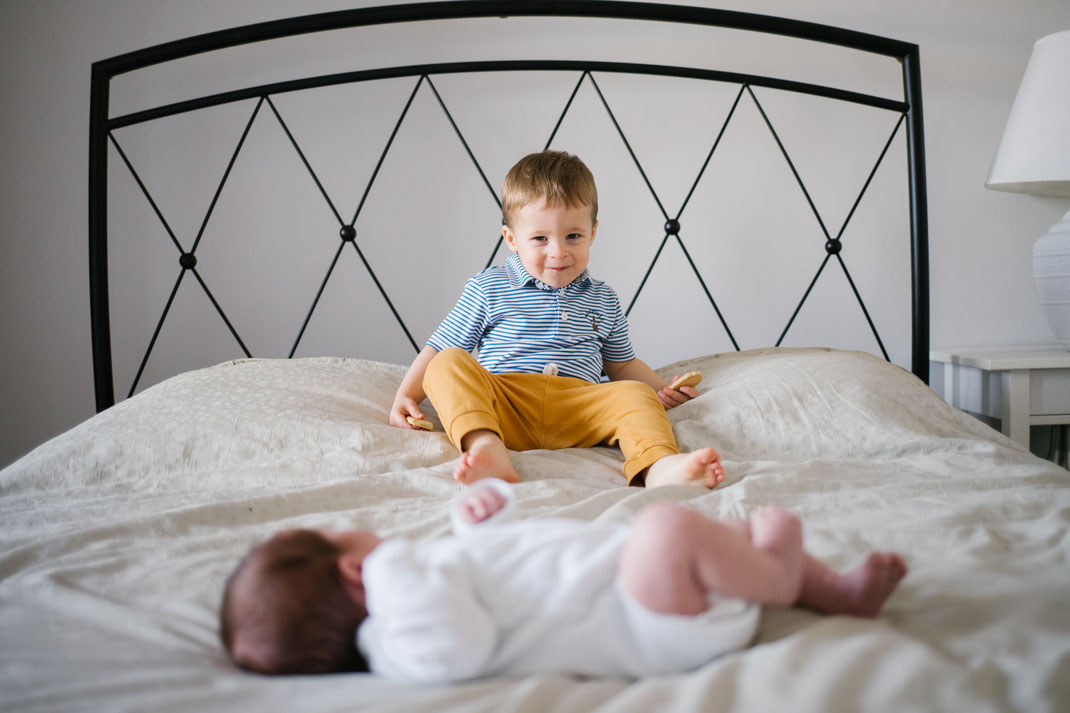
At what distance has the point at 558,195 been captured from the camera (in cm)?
136

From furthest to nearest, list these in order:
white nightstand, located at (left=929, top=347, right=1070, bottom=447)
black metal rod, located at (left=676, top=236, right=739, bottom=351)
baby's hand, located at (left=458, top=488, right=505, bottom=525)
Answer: black metal rod, located at (left=676, top=236, right=739, bottom=351) → white nightstand, located at (left=929, top=347, right=1070, bottom=447) → baby's hand, located at (left=458, top=488, right=505, bottom=525)

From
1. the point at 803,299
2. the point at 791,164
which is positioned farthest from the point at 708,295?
the point at 791,164

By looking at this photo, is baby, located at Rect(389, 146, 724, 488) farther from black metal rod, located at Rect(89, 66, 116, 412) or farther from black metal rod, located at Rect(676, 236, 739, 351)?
black metal rod, located at Rect(89, 66, 116, 412)

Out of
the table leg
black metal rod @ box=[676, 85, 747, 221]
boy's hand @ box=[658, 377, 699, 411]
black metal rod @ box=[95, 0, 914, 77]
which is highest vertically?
black metal rod @ box=[95, 0, 914, 77]

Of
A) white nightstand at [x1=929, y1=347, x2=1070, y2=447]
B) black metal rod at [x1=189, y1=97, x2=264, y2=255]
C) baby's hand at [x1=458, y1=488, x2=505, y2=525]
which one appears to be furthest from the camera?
black metal rod at [x1=189, y1=97, x2=264, y2=255]

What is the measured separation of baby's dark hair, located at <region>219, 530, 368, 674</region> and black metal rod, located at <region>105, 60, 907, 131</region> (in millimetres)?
1402

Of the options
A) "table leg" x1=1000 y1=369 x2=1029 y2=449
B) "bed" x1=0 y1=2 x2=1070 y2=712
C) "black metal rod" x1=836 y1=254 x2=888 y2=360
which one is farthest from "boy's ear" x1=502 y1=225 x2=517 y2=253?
"table leg" x1=1000 y1=369 x2=1029 y2=449

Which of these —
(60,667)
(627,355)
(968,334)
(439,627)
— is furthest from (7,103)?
(968,334)

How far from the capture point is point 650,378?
59.4 inches

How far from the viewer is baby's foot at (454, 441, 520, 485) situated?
1012mm

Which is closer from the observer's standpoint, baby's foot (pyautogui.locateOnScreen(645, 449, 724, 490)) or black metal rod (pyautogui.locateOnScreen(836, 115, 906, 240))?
baby's foot (pyautogui.locateOnScreen(645, 449, 724, 490))

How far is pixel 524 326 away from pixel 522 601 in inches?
36.3

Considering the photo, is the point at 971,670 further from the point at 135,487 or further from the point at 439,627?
the point at 135,487

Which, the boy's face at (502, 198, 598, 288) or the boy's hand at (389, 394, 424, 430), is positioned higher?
the boy's face at (502, 198, 598, 288)
